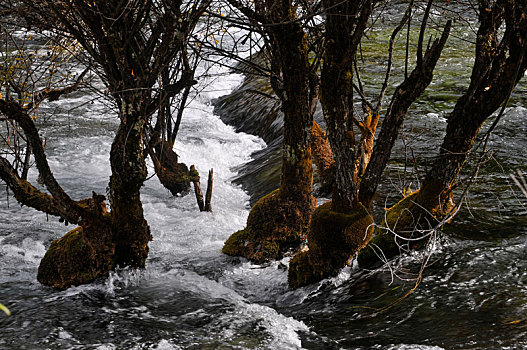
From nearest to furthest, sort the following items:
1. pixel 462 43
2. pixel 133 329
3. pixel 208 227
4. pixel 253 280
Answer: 1. pixel 133 329
2. pixel 253 280
3. pixel 208 227
4. pixel 462 43

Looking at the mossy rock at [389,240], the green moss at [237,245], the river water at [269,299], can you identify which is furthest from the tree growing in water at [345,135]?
the green moss at [237,245]

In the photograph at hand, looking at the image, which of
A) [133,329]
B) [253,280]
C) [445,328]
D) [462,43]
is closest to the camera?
[445,328]

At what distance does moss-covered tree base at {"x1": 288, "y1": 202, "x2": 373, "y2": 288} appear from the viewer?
5191 millimetres

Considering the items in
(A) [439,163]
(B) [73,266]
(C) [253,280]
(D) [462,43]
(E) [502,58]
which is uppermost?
(D) [462,43]

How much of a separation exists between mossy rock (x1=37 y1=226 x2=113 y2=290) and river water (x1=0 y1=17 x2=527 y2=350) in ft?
0.36

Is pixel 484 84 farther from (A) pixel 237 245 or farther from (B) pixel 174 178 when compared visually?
(B) pixel 174 178

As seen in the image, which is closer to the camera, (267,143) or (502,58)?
(502,58)

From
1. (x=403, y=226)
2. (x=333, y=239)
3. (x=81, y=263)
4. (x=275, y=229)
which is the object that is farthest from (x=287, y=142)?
(x=81, y=263)

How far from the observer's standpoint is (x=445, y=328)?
4215 millimetres

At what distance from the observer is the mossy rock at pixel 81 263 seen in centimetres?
551

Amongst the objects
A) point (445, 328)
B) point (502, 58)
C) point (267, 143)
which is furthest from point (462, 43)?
point (445, 328)

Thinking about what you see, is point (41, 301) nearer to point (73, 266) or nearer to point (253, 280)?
point (73, 266)

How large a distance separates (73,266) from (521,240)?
513 centimetres

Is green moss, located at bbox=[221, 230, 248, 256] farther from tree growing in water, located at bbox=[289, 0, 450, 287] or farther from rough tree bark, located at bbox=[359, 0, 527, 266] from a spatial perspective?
rough tree bark, located at bbox=[359, 0, 527, 266]
